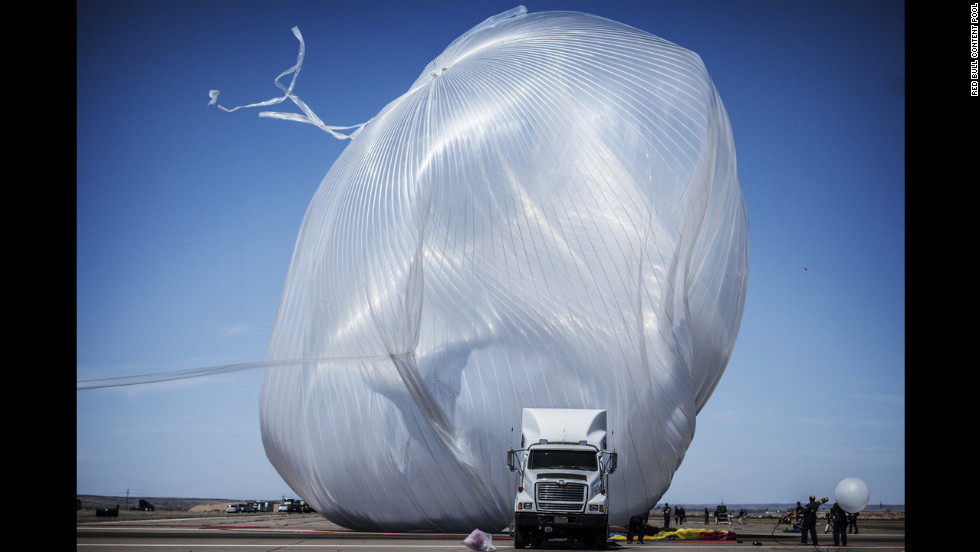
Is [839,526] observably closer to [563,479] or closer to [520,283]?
[563,479]

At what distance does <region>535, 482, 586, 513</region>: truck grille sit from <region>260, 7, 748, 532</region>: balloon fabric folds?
3376 millimetres

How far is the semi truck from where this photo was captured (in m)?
19.8

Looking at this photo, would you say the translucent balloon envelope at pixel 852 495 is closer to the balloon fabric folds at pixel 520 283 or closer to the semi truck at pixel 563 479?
the balloon fabric folds at pixel 520 283

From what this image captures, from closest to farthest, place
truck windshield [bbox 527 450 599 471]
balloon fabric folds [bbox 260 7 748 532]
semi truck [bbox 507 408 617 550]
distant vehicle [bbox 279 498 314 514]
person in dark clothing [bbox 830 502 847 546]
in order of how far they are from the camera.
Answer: semi truck [bbox 507 408 617 550]
truck windshield [bbox 527 450 599 471]
person in dark clothing [bbox 830 502 847 546]
balloon fabric folds [bbox 260 7 748 532]
distant vehicle [bbox 279 498 314 514]

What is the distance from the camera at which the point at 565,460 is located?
66.8ft

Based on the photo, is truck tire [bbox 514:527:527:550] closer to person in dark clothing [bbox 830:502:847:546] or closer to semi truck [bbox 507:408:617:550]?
semi truck [bbox 507:408:617:550]

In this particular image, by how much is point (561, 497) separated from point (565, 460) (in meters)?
0.86

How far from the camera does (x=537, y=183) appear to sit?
23781 millimetres

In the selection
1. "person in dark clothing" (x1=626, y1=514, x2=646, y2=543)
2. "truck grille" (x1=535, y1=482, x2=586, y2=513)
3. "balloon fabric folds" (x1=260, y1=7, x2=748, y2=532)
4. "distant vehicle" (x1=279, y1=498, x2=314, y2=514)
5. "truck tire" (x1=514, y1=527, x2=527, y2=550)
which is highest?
"balloon fabric folds" (x1=260, y1=7, x2=748, y2=532)

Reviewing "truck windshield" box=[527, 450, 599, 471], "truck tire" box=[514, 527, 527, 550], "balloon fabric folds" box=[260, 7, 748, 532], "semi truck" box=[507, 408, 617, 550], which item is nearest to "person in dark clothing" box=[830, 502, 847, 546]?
"balloon fabric folds" box=[260, 7, 748, 532]

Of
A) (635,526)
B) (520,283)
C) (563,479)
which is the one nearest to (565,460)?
(563,479)

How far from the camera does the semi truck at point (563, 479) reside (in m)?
19.8
